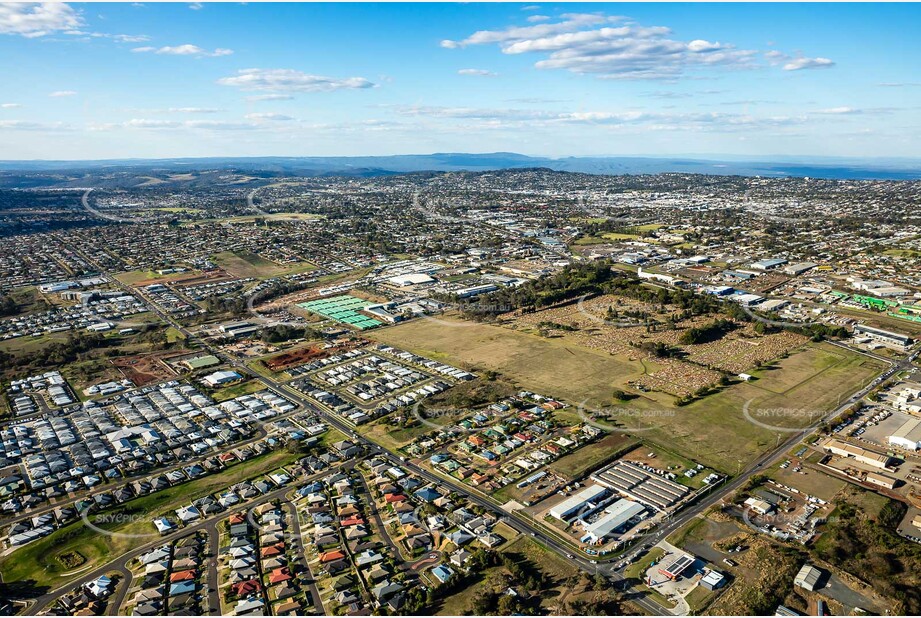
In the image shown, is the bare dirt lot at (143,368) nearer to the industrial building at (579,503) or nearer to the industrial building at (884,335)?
the industrial building at (579,503)

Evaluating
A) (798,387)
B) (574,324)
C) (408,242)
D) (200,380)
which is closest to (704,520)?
(798,387)

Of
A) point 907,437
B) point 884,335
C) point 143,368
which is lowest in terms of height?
point 143,368

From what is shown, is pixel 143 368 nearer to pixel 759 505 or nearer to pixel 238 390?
pixel 238 390

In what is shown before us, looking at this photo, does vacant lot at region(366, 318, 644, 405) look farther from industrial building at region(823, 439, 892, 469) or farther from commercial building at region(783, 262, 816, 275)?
commercial building at region(783, 262, 816, 275)

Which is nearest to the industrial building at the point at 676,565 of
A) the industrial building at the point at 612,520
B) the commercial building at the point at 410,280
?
the industrial building at the point at 612,520

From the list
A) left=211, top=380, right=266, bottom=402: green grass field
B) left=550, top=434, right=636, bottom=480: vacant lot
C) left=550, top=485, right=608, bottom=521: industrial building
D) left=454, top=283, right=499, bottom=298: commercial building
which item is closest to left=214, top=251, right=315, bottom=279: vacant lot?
left=454, top=283, right=499, bottom=298: commercial building

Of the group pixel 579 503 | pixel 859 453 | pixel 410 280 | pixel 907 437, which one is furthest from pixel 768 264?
pixel 579 503
